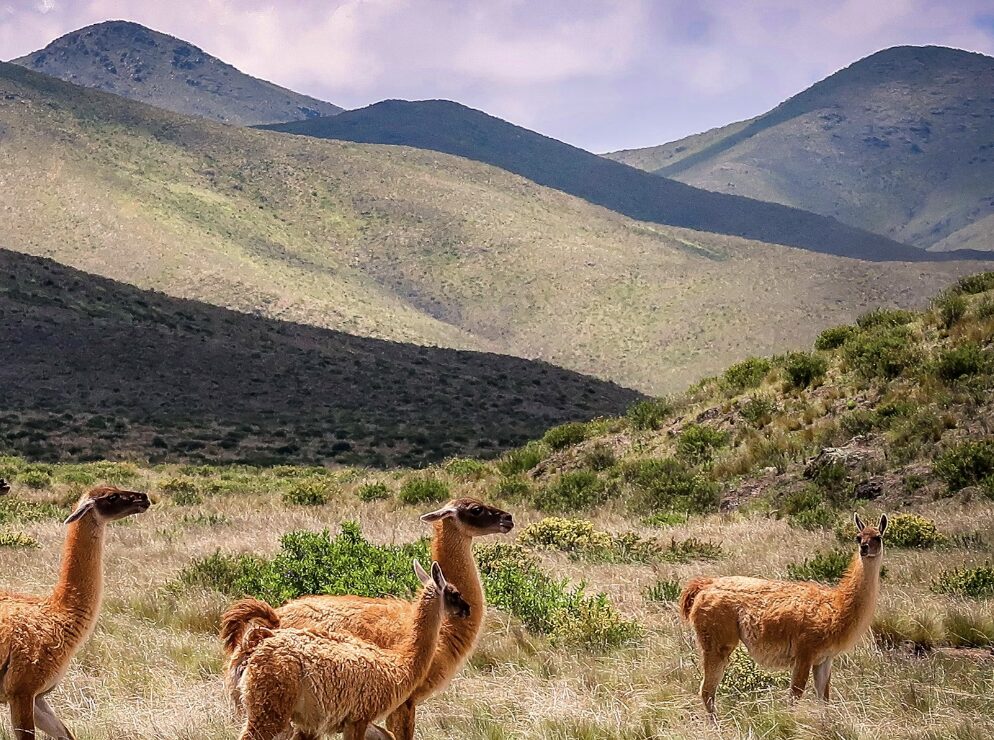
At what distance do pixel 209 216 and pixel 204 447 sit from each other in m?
76.4

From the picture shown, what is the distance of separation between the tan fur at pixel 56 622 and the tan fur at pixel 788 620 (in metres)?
3.49

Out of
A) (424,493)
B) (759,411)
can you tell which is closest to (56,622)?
(424,493)

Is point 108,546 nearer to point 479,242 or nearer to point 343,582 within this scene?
point 343,582

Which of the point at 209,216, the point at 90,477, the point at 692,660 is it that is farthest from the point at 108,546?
the point at 209,216

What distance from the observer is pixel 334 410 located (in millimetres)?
53750

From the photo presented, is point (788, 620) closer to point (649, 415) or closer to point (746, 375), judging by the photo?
point (649, 415)

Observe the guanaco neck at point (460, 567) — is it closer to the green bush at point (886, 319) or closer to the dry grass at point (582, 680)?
the dry grass at point (582, 680)

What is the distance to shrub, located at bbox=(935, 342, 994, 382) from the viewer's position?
1759cm

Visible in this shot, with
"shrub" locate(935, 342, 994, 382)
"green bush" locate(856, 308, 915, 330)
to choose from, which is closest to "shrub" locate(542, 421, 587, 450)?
"green bush" locate(856, 308, 915, 330)

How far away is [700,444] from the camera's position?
65.4ft

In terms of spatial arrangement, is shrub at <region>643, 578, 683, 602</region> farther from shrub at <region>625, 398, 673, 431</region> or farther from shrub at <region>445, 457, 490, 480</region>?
shrub at <region>445, 457, 490, 480</region>

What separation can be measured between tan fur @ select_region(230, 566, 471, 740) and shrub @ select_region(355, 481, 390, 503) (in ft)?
55.4

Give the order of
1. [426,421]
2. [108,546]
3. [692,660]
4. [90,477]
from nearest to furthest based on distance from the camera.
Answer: [692,660]
[108,546]
[90,477]
[426,421]

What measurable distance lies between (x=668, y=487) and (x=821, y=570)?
8.56 meters
